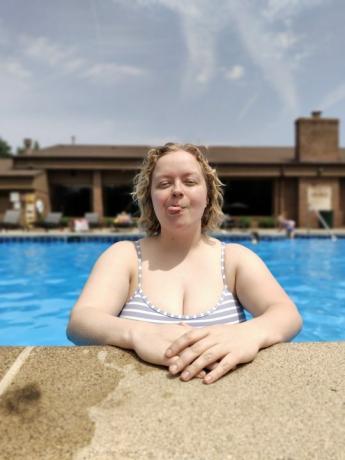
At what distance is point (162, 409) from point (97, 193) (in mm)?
22891

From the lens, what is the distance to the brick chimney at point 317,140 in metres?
23.5

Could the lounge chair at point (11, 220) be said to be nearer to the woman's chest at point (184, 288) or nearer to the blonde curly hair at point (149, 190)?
the blonde curly hair at point (149, 190)

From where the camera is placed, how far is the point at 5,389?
4.04ft

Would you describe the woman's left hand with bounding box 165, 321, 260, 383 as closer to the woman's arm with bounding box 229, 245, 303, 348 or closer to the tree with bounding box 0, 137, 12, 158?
the woman's arm with bounding box 229, 245, 303, 348

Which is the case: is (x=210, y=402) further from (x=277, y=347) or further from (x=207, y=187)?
(x=207, y=187)

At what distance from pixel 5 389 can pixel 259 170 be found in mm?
23150

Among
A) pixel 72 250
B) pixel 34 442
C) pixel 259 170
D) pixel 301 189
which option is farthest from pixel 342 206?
pixel 34 442

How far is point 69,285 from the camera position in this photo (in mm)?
8883

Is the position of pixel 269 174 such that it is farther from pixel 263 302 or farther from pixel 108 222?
pixel 263 302

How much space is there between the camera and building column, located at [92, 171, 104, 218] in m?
23.3

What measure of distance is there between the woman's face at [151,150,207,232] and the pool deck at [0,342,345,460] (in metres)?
0.83

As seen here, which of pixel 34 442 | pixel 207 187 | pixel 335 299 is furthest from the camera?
pixel 335 299

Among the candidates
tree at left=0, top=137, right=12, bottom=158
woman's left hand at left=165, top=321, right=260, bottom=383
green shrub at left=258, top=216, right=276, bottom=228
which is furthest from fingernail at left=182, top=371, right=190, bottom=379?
tree at left=0, top=137, right=12, bottom=158

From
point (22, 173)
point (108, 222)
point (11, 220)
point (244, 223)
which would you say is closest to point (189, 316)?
point (11, 220)
